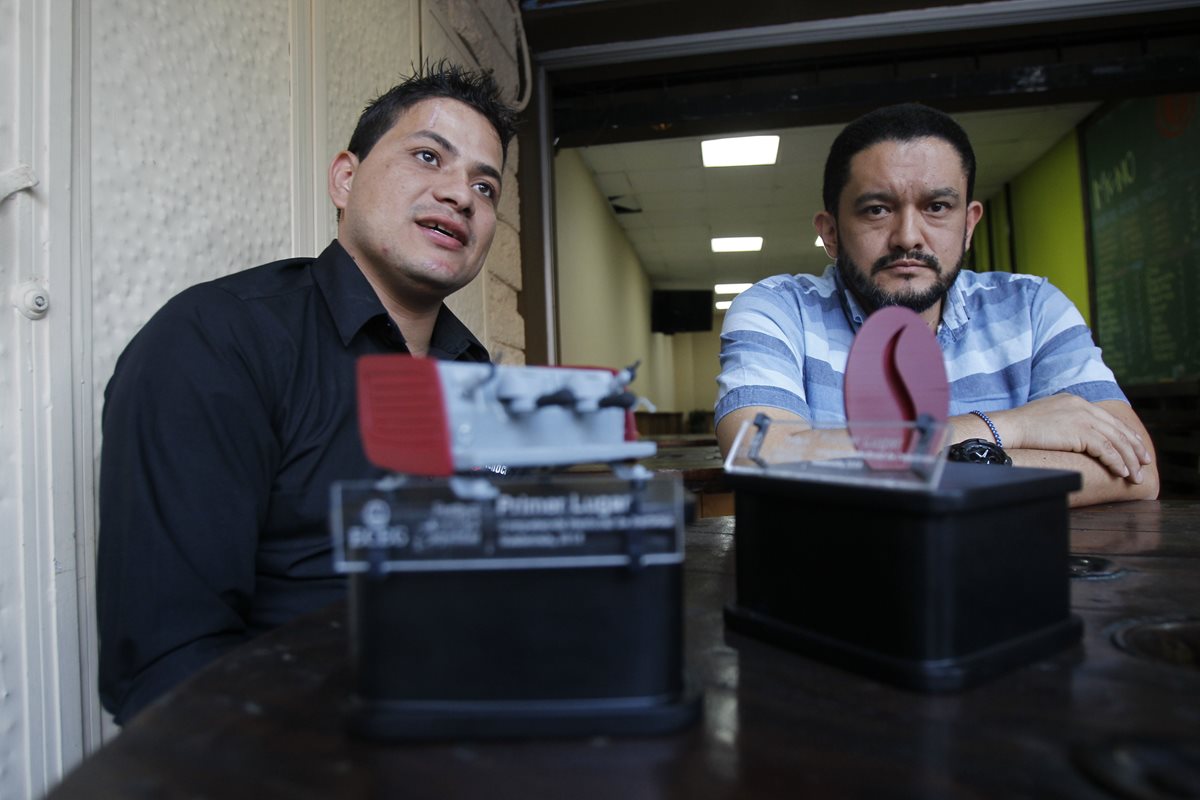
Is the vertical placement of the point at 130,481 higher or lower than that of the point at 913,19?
lower

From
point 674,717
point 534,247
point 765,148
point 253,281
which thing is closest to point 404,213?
point 253,281

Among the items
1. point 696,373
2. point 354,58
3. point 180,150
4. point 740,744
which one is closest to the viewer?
point 740,744

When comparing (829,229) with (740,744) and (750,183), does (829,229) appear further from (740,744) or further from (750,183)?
(750,183)

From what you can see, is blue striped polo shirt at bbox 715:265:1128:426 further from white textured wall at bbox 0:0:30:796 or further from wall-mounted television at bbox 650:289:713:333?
wall-mounted television at bbox 650:289:713:333

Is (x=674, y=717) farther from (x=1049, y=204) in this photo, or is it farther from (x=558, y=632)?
(x=1049, y=204)

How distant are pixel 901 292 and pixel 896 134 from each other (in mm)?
289

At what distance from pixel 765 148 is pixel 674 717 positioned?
18.9 feet

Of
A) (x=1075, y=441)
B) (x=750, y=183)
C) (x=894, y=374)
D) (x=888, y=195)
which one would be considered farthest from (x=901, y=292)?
(x=750, y=183)

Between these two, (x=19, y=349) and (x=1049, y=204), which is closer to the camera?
(x=19, y=349)

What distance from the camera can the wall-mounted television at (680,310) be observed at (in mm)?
11562

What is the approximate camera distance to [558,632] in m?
0.40

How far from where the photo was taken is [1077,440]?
1306 millimetres

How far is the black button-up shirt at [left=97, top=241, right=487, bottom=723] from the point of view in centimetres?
78

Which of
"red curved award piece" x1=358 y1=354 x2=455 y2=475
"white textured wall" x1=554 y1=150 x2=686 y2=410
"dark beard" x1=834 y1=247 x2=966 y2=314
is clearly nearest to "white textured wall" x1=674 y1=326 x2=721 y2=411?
"white textured wall" x1=554 y1=150 x2=686 y2=410
